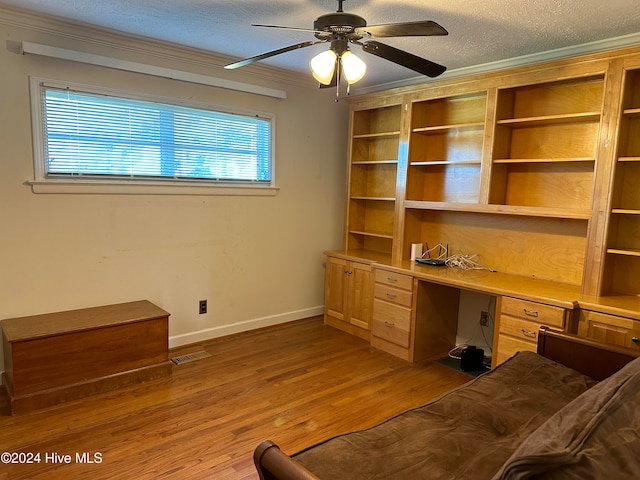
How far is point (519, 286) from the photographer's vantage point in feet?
9.93

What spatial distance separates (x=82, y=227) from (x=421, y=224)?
2.81m

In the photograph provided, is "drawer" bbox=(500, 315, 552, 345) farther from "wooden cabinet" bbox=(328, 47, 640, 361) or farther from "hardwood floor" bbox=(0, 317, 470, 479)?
"hardwood floor" bbox=(0, 317, 470, 479)

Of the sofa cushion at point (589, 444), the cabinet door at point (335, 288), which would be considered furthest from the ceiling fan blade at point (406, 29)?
the cabinet door at point (335, 288)

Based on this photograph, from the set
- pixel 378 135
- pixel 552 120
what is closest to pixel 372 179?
pixel 378 135

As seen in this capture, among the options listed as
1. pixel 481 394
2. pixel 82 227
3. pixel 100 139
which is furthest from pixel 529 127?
pixel 82 227

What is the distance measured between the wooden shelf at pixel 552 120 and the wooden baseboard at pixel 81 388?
3.05 m

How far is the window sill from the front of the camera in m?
3.02

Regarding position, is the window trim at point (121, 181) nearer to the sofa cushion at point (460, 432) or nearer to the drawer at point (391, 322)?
the drawer at point (391, 322)

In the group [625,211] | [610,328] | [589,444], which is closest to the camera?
[589,444]

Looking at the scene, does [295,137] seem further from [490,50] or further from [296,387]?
[296,387]

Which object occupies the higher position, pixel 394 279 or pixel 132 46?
pixel 132 46

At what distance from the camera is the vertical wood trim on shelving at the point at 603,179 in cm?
269

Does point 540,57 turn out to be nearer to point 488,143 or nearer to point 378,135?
point 488,143

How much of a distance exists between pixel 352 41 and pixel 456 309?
256 cm
